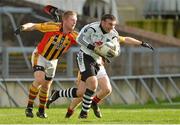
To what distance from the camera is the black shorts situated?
19.2 meters

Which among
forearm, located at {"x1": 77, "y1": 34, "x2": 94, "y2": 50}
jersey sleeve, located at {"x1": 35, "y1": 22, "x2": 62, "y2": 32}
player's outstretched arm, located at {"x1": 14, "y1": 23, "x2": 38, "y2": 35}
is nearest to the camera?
player's outstretched arm, located at {"x1": 14, "y1": 23, "x2": 38, "y2": 35}

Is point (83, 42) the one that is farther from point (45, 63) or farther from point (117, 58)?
point (117, 58)

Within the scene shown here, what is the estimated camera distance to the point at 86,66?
1925 cm

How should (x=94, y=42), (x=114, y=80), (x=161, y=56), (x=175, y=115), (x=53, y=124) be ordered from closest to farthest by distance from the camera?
(x=53, y=124), (x=94, y=42), (x=175, y=115), (x=114, y=80), (x=161, y=56)

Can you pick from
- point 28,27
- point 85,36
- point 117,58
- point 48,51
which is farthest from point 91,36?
point 117,58

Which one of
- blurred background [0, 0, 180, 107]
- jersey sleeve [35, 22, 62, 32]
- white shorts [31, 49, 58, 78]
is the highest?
jersey sleeve [35, 22, 62, 32]

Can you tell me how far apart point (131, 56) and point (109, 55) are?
13091mm

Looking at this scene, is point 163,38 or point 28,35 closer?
point 28,35

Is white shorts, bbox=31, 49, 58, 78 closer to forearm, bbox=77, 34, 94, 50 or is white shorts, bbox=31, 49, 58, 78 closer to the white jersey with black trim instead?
the white jersey with black trim

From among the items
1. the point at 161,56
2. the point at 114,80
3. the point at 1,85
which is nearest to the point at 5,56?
the point at 1,85

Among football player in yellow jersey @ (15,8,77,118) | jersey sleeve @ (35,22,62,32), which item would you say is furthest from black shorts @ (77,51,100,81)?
jersey sleeve @ (35,22,62,32)

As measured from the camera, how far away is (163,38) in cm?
3712

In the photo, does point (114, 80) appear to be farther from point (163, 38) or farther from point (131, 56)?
point (163, 38)

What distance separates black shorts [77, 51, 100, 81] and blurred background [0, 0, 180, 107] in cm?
959
